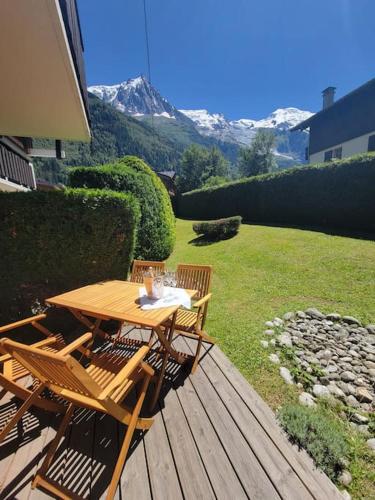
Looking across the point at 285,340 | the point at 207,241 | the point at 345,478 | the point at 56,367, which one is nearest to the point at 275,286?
the point at 285,340

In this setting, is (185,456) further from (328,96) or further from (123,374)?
(328,96)

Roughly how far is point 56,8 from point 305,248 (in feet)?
25.5

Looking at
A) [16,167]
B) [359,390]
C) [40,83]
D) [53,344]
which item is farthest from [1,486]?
[16,167]

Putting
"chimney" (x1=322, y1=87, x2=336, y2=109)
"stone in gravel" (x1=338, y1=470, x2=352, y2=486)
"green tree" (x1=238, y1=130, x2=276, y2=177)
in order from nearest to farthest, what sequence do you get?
"stone in gravel" (x1=338, y1=470, x2=352, y2=486)
"chimney" (x1=322, y1=87, x2=336, y2=109)
"green tree" (x1=238, y1=130, x2=276, y2=177)

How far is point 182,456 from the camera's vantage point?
5.68 feet

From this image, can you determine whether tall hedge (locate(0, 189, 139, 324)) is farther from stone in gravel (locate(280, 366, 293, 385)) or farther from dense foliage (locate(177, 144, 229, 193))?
dense foliage (locate(177, 144, 229, 193))

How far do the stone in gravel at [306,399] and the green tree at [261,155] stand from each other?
3330 centimetres

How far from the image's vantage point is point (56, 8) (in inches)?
75.4

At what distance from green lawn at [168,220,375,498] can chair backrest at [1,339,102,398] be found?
1967mm

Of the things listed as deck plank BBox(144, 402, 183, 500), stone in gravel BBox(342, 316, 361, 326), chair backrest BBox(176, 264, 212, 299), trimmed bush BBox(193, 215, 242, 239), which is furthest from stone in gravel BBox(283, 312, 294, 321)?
trimmed bush BBox(193, 215, 242, 239)

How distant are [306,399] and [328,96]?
2503cm

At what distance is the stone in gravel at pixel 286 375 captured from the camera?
2753 mm

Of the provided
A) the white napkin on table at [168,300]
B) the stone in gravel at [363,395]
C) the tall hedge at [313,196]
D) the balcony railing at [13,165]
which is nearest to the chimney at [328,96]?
the tall hedge at [313,196]

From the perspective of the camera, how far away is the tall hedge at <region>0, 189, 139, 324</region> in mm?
3631
